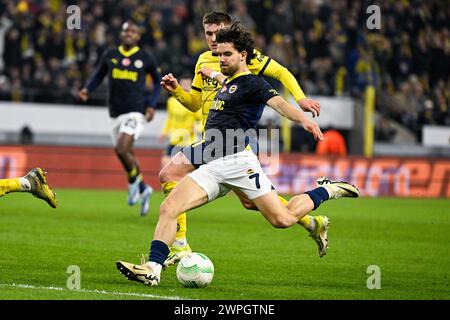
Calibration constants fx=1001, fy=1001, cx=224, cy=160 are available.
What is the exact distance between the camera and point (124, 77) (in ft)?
54.1

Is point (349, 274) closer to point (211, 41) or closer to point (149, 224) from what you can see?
point (211, 41)

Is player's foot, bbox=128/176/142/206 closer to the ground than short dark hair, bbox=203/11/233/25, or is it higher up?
closer to the ground

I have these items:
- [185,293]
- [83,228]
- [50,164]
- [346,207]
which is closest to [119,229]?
[83,228]

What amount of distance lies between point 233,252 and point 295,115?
3.51 metres

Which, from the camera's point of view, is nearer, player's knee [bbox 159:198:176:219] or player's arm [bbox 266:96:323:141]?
player's arm [bbox 266:96:323:141]

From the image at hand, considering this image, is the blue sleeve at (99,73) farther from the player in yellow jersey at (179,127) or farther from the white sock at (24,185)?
the white sock at (24,185)

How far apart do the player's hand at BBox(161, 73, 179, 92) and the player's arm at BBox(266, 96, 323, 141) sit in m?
1.04

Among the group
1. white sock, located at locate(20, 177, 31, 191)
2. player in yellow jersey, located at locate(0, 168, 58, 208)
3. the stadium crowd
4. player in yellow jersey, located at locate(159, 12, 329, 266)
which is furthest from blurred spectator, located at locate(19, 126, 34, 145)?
player in yellow jersey, located at locate(159, 12, 329, 266)

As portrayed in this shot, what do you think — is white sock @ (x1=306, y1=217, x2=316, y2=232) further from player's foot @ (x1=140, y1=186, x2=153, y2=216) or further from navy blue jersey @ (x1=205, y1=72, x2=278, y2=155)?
player's foot @ (x1=140, y1=186, x2=153, y2=216)

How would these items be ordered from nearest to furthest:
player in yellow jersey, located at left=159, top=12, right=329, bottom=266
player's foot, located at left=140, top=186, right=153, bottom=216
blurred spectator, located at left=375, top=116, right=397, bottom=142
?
player in yellow jersey, located at left=159, top=12, right=329, bottom=266 → player's foot, located at left=140, top=186, right=153, bottom=216 → blurred spectator, located at left=375, top=116, right=397, bottom=142

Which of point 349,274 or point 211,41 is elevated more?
point 211,41

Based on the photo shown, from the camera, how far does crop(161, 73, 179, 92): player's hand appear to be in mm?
9094

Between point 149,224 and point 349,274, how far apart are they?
542 centimetres
